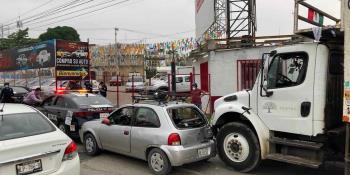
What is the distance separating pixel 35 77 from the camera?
2227cm

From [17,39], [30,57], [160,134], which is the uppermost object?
[17,39]

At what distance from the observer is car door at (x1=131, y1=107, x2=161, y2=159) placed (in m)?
7.00

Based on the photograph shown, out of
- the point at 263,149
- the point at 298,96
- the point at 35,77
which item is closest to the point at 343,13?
the point at 298,96

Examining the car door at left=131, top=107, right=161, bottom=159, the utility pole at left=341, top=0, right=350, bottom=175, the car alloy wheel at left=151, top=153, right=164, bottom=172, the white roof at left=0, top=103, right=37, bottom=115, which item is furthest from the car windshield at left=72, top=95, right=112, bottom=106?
the utility pole at left=341, top=0, right=350, bottom=175

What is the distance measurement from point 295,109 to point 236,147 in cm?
146

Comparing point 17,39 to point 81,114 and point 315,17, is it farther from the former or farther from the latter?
point 315,17

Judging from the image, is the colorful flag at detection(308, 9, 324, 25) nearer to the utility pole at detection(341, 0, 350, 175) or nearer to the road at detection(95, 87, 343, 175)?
the utility pole at detection(341, 0, 350, 175)

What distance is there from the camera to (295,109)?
6.36 m

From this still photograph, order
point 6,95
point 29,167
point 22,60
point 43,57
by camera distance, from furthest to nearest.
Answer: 1. point 22,60
2. point 43,57
3. point 6,95
4. point 29,167

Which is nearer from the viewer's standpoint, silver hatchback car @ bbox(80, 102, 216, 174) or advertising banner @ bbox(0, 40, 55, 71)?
silver hatchback car @ bbox(80, 102, 216, 174)

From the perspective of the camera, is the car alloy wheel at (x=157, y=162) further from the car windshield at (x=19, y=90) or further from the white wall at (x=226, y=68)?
the car windshield at (x=19, y=90)

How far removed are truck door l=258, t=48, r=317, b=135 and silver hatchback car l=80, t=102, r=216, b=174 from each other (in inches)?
52.1

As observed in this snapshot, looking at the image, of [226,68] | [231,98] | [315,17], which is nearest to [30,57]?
[226,68]

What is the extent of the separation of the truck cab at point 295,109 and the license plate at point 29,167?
383 cm
